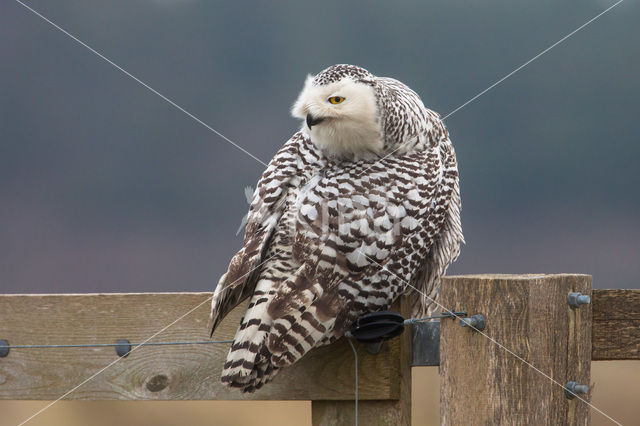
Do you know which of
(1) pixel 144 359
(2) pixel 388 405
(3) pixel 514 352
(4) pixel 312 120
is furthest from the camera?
(4) pixel 312 120

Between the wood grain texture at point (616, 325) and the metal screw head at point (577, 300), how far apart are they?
0.09 metres

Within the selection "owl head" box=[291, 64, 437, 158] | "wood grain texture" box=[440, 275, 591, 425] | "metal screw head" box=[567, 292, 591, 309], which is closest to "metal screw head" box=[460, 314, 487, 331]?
"wood grain texture" box=[440, 275, 591, 425]

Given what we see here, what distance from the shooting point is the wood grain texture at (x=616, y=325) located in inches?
64.5

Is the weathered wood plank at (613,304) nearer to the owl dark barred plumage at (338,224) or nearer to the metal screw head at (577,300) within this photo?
the metal screw head at (577,300)

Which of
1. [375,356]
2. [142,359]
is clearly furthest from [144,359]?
[375,356]

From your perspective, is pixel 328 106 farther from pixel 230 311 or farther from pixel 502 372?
pixel 502 372

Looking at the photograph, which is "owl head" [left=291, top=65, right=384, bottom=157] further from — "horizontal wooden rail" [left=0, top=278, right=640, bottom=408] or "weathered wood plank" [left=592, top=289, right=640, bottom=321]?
"weathered wood plank" [left=592, top=289, right=640, bottom=321]

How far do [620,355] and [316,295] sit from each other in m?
0.78

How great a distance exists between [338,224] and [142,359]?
26.6 inches

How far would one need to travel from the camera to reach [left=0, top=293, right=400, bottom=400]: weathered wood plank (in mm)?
1839

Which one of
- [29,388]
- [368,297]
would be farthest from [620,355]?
[29,388]

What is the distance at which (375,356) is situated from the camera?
1808mm

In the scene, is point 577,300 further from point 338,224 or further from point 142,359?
point 142,359

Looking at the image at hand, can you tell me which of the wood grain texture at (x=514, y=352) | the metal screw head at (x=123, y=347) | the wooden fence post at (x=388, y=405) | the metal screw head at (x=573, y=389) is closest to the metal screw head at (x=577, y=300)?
the wood grain texture at (x=514, y=352)
